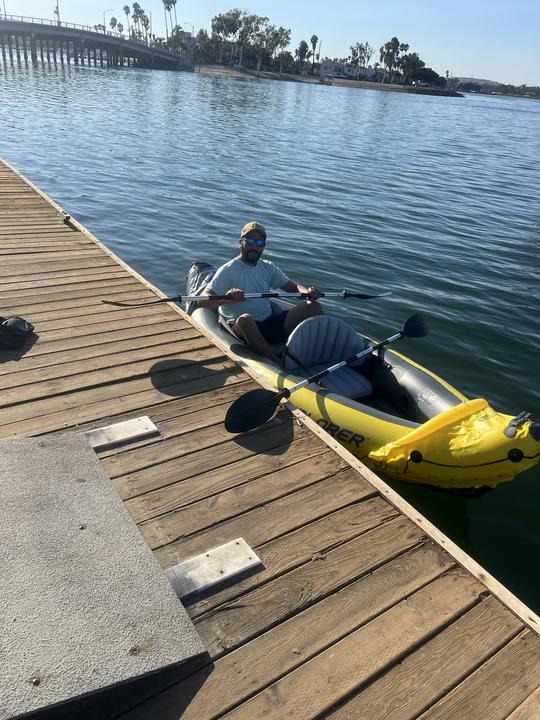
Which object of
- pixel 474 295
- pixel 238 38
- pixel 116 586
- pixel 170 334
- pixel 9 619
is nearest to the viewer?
pixel 9 619

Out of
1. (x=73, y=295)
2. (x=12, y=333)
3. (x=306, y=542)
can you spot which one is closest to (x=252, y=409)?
(x=306, y=542)

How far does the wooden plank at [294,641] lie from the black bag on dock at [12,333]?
12.3 ft

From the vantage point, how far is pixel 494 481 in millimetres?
4543

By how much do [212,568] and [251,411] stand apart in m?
1.53

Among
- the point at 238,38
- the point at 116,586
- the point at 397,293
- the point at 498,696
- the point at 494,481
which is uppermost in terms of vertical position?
the point at 238,38

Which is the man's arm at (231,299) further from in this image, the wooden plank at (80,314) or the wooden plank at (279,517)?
the wooden plank at (279,517)

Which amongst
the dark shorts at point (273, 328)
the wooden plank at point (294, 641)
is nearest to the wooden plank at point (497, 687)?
the wooden plank at point (294, 641)

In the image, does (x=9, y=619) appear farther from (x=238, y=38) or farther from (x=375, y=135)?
(x=238, y=38)

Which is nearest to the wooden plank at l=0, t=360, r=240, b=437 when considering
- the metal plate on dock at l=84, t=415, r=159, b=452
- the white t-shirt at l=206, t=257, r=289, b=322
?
the metal plate on dock at l=84, t=415, r=159, b=452

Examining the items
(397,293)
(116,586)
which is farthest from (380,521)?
(397,293)

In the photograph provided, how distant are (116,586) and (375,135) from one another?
34014 millimetres

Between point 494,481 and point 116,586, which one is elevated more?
point 116,586

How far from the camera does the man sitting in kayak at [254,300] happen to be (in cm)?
607

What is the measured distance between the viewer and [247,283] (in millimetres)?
6371
